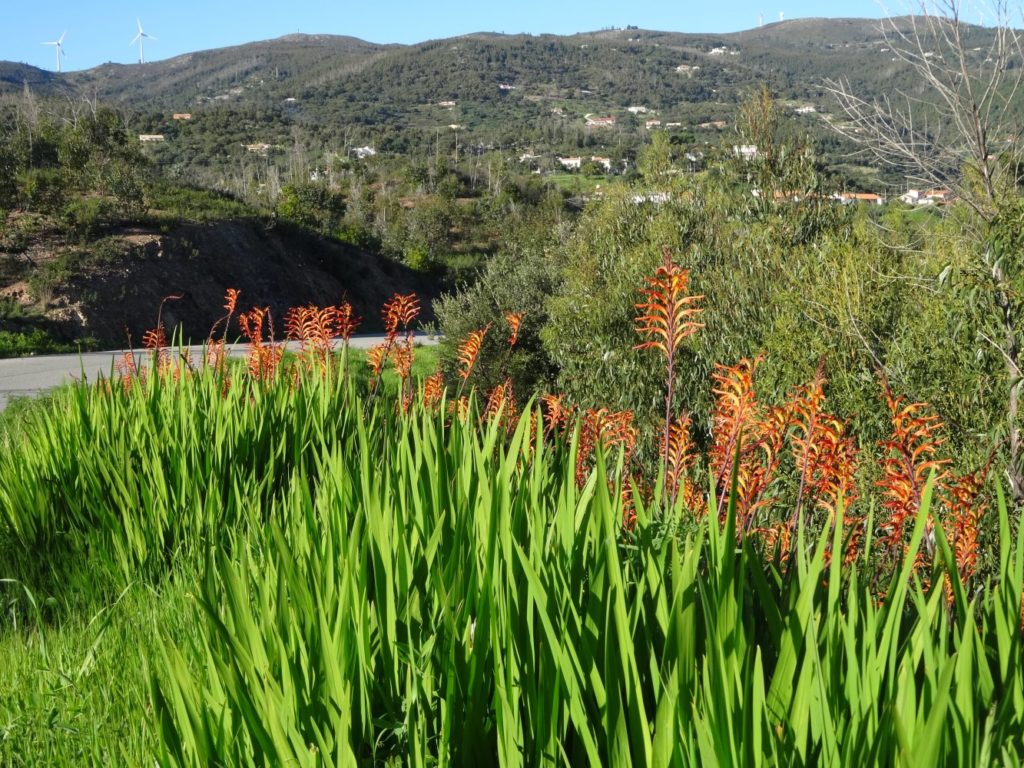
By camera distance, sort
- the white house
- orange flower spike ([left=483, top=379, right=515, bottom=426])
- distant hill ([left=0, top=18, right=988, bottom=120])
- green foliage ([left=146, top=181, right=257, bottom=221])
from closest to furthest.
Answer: orange flower spike ([left=483, top=379, right=515, bottom=426])
the white house
green foliage ([left=146, top=181, right=257, bottom=221])
distant hill ([left=0, top=18, right=988, bottom=120])

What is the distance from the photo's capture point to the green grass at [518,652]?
4.45ft

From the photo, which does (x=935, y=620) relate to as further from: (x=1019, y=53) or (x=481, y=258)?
(x=481, y=258)

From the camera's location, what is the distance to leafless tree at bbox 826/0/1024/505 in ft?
22.1

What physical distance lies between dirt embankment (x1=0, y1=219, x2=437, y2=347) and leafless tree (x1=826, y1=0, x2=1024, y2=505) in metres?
14.7

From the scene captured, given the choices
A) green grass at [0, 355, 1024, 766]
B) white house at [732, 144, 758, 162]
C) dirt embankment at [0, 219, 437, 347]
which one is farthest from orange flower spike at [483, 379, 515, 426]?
dirt embankment at [0, 219, 437, 347]

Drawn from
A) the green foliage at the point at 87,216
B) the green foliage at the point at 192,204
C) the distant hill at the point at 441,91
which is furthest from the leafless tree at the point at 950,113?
the distant hill at the point at 441,91

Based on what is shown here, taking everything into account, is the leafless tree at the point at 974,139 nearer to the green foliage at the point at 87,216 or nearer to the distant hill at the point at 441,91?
the green foliage at the point at 87,216

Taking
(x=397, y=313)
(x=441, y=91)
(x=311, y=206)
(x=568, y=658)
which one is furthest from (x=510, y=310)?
(x=441, y=91)

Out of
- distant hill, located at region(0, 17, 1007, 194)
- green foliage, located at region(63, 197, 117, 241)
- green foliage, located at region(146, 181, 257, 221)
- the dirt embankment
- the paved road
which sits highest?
distant hill, located at region(0, 17, 1007, 194)

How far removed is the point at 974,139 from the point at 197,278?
23.3 metres

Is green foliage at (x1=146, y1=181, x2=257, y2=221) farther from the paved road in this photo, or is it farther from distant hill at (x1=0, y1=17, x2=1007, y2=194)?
distant hill at (x1=0, y1=17, x2=1007, y2=194)

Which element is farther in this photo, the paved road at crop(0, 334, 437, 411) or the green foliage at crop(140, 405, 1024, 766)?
the paved road at crop(0, 334, 437, 411)

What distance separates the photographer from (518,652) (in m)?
1.72

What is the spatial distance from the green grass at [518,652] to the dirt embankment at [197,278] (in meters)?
16.8
